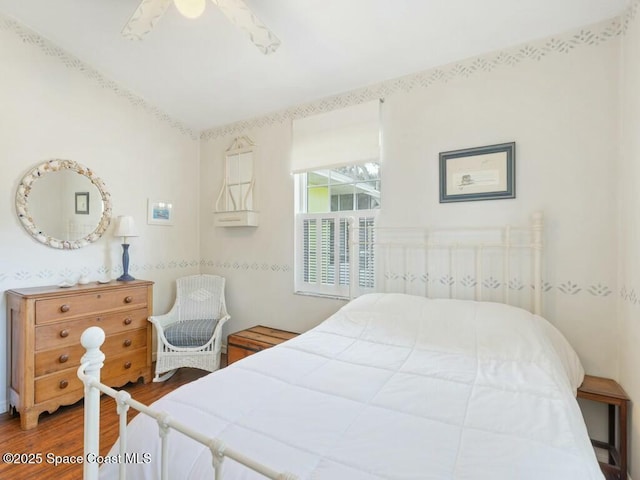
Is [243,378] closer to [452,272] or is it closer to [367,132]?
[452,272]

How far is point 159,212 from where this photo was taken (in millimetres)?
3377

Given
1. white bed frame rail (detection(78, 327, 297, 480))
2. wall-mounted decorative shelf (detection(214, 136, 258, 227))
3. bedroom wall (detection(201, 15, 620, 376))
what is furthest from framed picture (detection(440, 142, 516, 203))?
white bed frame rail (detection(78, 327, 297, 480))

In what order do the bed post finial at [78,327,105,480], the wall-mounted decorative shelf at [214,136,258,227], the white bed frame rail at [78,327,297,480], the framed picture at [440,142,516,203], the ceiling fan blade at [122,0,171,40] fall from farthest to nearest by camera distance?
the wall-mounted decorative shelf at [214,136,258,227], the framed picture at [440,142,516,203], the ceiling fan blade at [122,0,171,40], the bed post finial at [78,327,105,480], the white bed frame rail at [78,327,297,480]

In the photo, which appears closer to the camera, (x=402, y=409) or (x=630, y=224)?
(x=402, y=409)

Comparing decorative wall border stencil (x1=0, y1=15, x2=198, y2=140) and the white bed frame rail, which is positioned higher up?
decorative wall border stencil (x1=0, y1=15, x2=198, y2=140)

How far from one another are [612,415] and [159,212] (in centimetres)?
390

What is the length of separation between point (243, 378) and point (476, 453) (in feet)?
2.85

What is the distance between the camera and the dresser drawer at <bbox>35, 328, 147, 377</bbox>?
2226mm

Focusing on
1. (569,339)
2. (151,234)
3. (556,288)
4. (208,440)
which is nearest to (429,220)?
(556,288)

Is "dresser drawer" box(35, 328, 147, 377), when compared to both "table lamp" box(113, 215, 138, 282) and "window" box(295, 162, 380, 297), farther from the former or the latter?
"window" box(295, 162, 380, 297)

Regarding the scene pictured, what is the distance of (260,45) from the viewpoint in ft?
6.04

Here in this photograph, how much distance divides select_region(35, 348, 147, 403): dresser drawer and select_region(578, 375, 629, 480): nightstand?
3.17m

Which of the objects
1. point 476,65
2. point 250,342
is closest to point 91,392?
point 250,342

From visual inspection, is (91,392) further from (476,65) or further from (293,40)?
(476,65)
